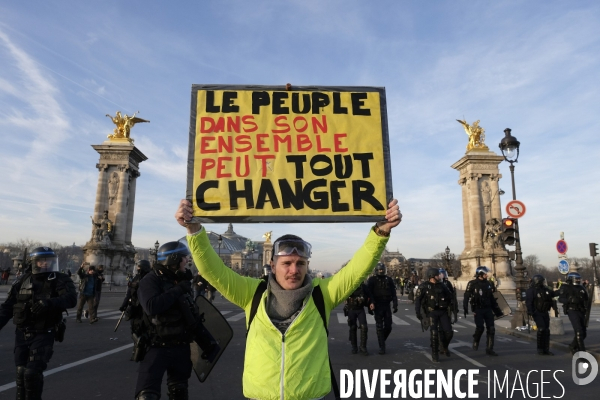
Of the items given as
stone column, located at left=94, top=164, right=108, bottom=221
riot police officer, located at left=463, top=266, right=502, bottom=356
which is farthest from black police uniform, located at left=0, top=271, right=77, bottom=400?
stone column, located at left=94, top=164, right=108, bottom=221

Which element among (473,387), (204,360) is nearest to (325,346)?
(204,360)

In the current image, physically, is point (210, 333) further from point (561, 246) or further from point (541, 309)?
point (561, 246)

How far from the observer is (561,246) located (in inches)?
644

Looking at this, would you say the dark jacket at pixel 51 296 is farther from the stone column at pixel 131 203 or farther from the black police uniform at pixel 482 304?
the stone column at pixel 131 203

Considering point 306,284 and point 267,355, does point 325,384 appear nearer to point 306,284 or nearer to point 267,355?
point 267,355

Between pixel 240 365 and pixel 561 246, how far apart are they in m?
14.0

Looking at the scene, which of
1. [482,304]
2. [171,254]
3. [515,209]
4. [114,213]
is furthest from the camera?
A: [114,213]

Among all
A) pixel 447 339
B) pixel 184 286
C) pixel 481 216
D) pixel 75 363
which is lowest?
pixel 75 363

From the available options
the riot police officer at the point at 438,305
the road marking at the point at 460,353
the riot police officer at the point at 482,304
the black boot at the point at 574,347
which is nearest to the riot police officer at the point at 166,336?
the riot police officer at the point at 438,305

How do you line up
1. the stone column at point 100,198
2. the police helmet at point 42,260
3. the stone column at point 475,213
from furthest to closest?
the stone column at point 100,198
the stone column at point 475,213
the police helmet at point 42,260

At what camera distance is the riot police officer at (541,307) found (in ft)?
30.5

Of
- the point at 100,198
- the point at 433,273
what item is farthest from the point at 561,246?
the point at 100,198

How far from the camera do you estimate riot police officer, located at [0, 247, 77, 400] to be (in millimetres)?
4758

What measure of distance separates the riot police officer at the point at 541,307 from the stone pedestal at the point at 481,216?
Result: 3295 centimetres
